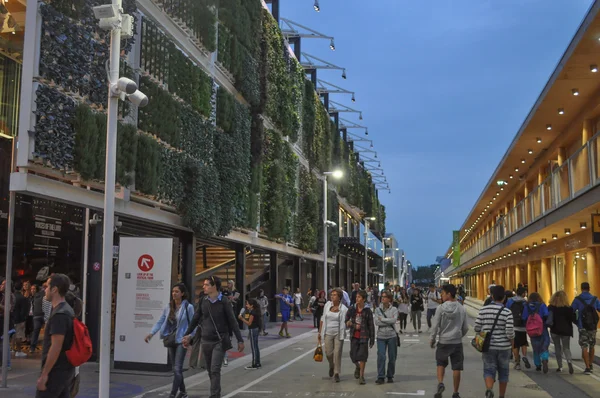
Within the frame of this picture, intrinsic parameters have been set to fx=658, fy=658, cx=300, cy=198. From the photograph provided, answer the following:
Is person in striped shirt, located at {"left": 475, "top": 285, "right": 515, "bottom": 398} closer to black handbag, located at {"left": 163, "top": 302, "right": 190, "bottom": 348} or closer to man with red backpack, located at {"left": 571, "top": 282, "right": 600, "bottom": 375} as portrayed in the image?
man with red backpack, located at {"left": 571, "top": 282, "right": 600, "bottom": 375}

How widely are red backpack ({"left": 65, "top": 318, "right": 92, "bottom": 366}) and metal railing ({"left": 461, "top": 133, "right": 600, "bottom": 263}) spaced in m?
14.1

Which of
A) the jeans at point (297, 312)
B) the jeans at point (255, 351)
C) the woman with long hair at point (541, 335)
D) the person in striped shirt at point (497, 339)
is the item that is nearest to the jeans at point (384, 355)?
the person in striped shirt at point (497, 339)

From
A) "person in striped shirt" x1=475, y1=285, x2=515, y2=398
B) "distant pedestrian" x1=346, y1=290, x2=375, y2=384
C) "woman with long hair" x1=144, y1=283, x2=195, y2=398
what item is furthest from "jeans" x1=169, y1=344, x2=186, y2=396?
"person in striped shirt" x1=475, y1=285, x2=515, y2=398

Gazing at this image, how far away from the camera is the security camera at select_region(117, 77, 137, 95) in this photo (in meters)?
10.8

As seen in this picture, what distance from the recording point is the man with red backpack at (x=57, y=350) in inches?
245

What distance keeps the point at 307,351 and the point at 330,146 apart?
31057 millimetres

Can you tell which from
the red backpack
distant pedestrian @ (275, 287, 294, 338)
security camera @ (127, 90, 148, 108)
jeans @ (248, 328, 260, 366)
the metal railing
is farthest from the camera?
distant pedestrian @ (275, 287, 294, 338)

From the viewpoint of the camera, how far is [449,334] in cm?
1077

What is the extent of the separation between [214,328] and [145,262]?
13.8 ft

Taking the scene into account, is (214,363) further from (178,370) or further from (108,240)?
(108,240)

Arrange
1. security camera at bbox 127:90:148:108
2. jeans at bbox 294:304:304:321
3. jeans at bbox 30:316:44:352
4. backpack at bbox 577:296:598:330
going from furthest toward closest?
jeans at bbox 294:304:304:321
jeans at bbox 30:316:44:352
backpack at bbox 577:296:598:330
security camera at bbox 127:90:148:108

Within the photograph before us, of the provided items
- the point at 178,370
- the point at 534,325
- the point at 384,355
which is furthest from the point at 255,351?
the point at 534,325

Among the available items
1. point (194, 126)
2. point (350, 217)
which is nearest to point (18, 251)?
point (194, 126)

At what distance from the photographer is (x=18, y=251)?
1720 cm
